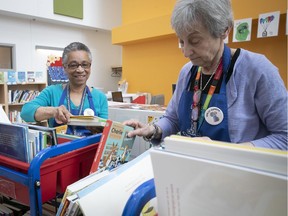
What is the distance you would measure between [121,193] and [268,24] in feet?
8.85

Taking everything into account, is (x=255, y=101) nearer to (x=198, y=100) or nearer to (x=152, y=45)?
(x=198, y=100)

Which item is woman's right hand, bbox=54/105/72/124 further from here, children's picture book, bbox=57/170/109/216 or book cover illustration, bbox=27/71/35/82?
book cover illustration, bbox=27/71/35/82

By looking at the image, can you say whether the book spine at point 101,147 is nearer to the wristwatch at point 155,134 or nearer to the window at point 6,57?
the wristwatch at point 155,134

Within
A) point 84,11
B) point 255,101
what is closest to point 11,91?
point 84,11

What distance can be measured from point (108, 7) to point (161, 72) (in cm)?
393

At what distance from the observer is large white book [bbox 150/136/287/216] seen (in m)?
0.43

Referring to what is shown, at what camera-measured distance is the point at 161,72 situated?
164 inches

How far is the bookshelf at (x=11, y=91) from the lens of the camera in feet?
15.5

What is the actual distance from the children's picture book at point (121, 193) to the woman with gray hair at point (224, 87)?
24cm

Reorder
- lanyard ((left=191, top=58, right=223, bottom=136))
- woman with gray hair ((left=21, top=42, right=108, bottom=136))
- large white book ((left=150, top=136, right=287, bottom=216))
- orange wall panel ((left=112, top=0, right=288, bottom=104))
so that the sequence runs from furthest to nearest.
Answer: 1. orange wall panel ((left=112, top=0, right=288, bottom=104))
2. woman with gray hair ((left=21, top=42, right=108, bottom=136))
3. lanyard ((left=191, top=58, right=223, bottom=136))
4. large white book ((left=150, top=136, right=287, bottom=216))

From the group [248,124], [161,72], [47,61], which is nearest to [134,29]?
[161,72]

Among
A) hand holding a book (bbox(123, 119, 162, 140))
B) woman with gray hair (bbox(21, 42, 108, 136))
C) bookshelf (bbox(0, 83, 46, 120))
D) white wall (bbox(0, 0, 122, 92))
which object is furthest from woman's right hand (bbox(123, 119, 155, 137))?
white wall (bbox(0, 0, 122, 92))

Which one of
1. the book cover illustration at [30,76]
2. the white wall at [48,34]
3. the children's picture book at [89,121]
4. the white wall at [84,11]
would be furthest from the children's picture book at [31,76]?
the children's picture book at [89,121]

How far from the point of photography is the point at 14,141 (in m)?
0.88
